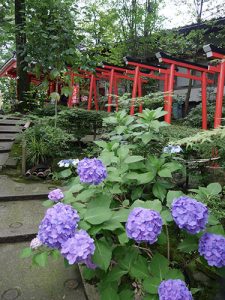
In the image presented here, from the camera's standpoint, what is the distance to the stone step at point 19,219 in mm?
3084

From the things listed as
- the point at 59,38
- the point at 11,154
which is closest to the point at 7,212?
the point at 11,154

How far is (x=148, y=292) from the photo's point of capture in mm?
1478

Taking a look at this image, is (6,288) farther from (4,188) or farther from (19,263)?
(4,188)

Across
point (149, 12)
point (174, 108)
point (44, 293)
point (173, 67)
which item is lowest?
point (44, 293)

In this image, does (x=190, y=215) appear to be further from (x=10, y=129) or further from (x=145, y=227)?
(x=10, y=129)

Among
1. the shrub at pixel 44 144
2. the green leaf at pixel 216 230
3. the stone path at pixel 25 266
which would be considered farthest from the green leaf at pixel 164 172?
the shrub at pixel 44 144

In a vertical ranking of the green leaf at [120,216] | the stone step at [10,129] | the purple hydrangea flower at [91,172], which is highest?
the purple hydrangea flower at [91,172]

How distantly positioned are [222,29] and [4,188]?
12067 millimetres

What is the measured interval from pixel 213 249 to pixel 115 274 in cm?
58

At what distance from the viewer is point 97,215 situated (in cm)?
167

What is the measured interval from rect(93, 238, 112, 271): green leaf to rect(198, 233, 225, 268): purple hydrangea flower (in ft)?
1.67

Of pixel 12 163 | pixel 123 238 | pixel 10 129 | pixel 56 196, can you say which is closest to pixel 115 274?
pixel 123 238

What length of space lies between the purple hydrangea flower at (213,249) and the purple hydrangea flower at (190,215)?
95mm

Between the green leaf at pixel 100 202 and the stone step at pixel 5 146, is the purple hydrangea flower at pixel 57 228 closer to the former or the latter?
the green leaf at pixel 100 202
